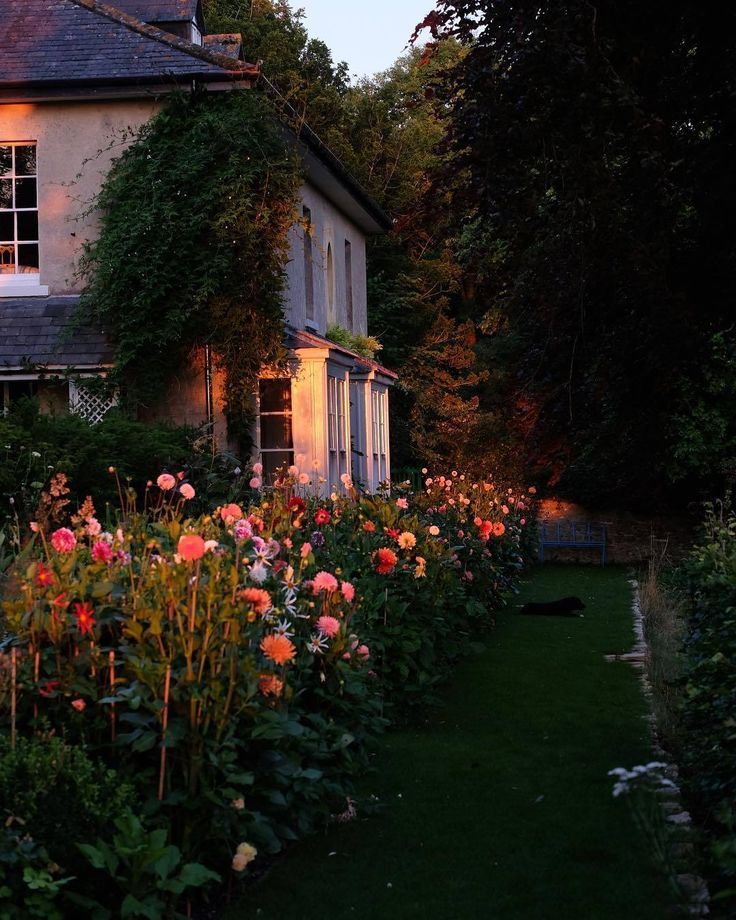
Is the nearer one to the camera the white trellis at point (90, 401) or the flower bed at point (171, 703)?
→ the flower bed at point (171, 703)

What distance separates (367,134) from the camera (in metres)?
36.4

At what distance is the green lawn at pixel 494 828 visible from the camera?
4.71 m

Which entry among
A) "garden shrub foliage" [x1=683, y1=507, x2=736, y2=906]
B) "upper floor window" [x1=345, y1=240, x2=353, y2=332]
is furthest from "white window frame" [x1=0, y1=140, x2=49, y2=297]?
→ "garden shrub foliage" [x1=683, y1=507, x2=736, y2=906]

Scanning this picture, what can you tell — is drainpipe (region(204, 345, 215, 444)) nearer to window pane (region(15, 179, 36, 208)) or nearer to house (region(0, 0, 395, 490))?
house (region(0, 0, 395, 490))

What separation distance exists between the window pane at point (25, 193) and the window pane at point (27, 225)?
5.5 inches

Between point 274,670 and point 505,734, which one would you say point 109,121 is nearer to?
point 505,734

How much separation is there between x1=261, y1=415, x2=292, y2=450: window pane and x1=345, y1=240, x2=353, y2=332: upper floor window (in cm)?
692

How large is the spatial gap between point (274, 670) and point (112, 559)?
2.75 ft

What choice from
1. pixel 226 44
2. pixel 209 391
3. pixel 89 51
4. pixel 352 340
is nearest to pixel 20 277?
pixel 209 391

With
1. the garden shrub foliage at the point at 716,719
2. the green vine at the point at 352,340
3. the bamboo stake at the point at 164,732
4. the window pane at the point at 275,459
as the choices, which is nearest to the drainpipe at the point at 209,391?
the window pane at the point at 275,459

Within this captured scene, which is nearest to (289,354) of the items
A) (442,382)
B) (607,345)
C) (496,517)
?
(496,517)

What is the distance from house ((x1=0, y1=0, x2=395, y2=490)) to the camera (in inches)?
643

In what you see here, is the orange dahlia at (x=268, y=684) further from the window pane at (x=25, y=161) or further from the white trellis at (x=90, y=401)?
the window pane at (x=25, y=161)

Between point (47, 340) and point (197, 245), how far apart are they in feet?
7.68
